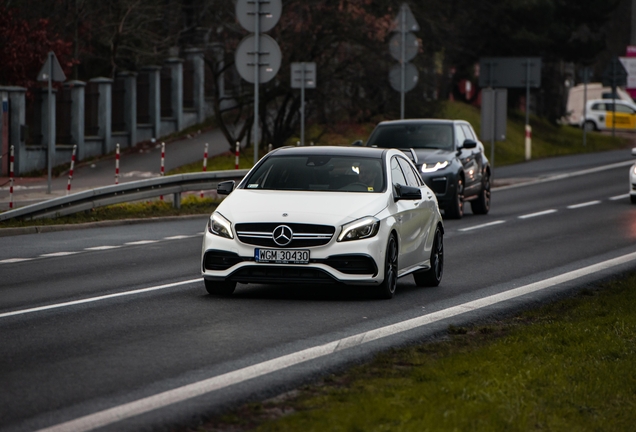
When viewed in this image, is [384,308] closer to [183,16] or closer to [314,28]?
[314,28]

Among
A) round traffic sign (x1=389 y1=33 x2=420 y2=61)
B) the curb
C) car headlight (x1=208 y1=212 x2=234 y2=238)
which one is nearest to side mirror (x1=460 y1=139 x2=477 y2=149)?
the curb

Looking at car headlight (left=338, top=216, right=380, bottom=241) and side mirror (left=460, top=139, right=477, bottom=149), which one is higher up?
side mirror (left=460, top=139, right=477, bottom=149)

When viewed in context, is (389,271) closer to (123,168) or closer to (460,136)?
(460,136)

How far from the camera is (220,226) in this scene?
12500mm

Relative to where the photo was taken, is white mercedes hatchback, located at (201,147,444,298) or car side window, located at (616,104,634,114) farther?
car side window, located at (616,104,634,114)

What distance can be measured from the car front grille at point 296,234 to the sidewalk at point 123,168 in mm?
14224

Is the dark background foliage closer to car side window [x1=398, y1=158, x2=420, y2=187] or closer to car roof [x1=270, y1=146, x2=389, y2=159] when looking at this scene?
car side window [x1=398, y1=158, x2=420, y2=187]

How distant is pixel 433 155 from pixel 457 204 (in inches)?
40.8

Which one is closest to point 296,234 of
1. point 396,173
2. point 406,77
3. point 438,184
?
point 396,173

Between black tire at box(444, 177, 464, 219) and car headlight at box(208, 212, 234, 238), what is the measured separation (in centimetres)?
1315

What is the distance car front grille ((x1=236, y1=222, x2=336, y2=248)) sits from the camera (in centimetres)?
1224

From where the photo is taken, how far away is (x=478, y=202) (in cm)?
2728

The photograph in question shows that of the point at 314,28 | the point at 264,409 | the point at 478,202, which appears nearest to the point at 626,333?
the point at 264,409

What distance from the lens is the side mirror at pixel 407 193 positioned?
13359mm
